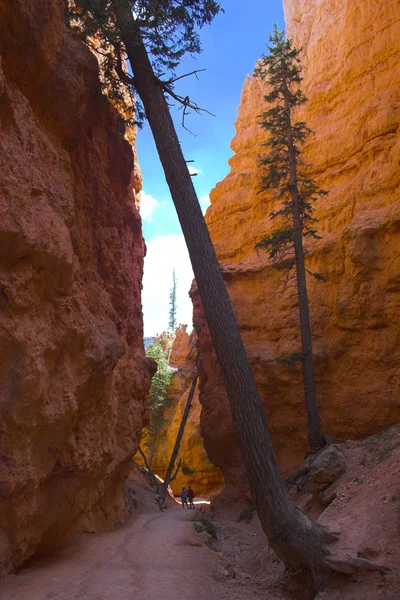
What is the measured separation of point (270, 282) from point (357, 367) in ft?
18.8

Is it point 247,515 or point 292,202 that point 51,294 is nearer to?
point 292,202

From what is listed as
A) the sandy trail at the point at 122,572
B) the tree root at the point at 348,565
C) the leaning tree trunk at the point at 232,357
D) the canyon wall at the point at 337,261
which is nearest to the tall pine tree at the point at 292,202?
the canyon wall at the point at 337,261

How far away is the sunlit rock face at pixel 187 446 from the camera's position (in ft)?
97.8

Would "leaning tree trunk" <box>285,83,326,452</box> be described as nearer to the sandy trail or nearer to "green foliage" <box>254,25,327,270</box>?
"green foliage" <box>254,25,327,270</box>

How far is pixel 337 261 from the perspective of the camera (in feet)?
54.0

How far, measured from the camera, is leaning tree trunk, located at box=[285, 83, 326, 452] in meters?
12.6

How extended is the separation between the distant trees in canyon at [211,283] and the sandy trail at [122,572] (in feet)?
4.44

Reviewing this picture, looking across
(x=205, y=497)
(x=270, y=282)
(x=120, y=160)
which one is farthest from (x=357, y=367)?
(x=205, y=497)

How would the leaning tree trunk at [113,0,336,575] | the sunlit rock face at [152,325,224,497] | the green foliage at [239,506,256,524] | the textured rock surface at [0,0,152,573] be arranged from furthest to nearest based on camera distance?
the sunlit rock face at [152,325,224,497] → the green foliage at [239,506,256,524] → the leaning tree trunk at [113,0,336,575] → the textured rock surface at [0,0,152,573]

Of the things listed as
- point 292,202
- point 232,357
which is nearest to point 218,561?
point 232,357

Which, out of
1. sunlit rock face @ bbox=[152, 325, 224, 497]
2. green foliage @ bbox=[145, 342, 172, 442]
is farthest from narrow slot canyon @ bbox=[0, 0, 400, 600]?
green foliage @ bbox=[145, 342, 172, 442]

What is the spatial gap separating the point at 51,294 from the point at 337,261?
40.8 ft

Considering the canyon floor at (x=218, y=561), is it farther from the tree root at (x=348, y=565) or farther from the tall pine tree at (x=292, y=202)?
the tall pine tree at (x=292, y=202)

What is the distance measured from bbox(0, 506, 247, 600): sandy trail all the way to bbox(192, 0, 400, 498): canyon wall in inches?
338
